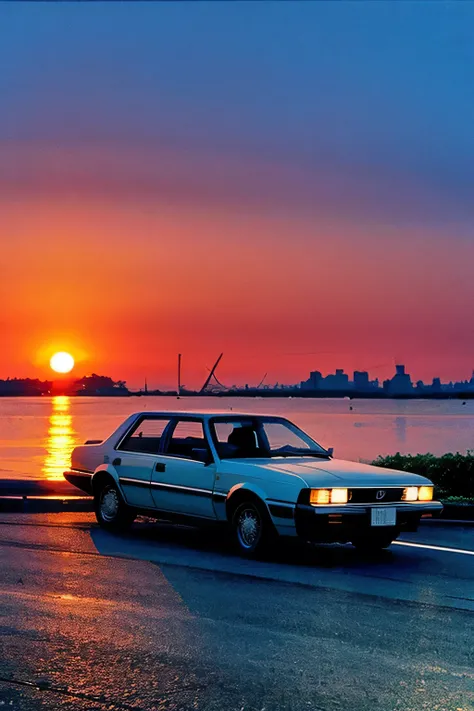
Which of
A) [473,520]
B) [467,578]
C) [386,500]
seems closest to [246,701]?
[467,578]

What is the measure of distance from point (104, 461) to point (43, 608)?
5452 mm

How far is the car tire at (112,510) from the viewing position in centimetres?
1296

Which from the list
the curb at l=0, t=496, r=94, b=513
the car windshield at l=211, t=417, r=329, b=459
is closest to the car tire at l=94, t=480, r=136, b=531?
the car windshield at l=211, t=417, r=329, b=459

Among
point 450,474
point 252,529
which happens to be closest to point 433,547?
point 252,529

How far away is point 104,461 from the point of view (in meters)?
13.4

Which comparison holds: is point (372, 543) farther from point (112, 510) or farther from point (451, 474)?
point (451, 474)

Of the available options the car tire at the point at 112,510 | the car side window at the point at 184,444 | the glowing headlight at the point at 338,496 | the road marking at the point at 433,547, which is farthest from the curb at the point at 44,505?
the glowing headlight at the point at 338,496

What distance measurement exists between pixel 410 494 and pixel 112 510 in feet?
13.3

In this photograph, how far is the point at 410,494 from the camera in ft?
36.8

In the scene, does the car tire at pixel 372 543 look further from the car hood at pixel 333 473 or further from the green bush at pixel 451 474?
the green bush at pixel 451 474

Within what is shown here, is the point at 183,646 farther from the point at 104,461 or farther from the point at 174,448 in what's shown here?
the point at 104,461

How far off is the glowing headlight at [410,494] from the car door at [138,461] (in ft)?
10.5

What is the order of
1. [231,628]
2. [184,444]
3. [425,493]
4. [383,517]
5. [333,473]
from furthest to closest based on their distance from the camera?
[184,444], [425,493], [333,473], [383,517], [231,628]

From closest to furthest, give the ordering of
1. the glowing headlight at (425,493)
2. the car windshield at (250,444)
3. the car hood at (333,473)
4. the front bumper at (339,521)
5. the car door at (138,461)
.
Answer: the front bumper at (339,521) → the car hood at (333,473) → the glowing headlight at (425,493) → the car windshield at (250,444) → the car door at (138,461)
